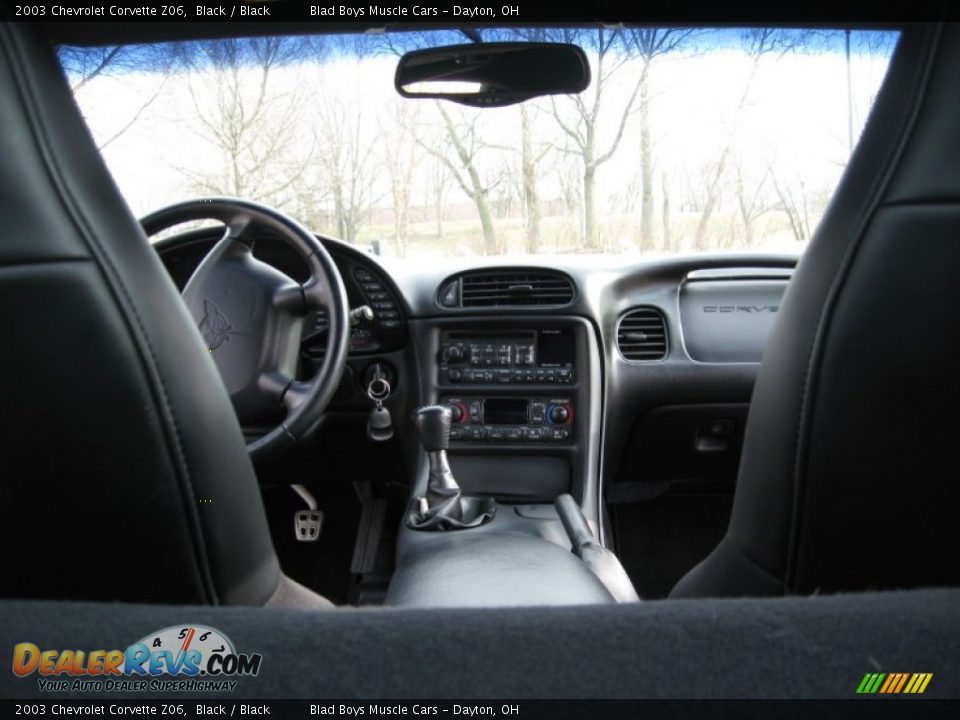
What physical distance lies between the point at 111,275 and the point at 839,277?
3.14 feet

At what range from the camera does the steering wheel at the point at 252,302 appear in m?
2.14

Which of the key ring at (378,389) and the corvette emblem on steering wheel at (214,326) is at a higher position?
the corvette emblem on steering wheel at (214,326)

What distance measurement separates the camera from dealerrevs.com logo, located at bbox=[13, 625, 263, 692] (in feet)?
2.08

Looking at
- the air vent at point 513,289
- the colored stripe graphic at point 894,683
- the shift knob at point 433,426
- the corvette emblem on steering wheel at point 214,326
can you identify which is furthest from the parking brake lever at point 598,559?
the corvette emblem on steering wheel at point 214,326

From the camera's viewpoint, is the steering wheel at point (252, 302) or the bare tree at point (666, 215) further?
the bare tree at point (666, 215)

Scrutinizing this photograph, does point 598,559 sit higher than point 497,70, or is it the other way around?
point 497,70

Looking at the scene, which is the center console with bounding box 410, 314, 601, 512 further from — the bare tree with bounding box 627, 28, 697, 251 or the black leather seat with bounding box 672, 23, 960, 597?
the black leather seat with bounding box 672, 23, 960, 597

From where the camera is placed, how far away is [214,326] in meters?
2.17

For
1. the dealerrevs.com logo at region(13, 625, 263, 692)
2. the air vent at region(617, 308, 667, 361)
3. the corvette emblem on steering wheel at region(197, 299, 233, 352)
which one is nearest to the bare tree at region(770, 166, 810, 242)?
the air vent at region(617, 308, 667, 361)

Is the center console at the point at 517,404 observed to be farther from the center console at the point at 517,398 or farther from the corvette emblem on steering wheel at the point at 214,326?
the corvette emblem on steering wheel at the point at 214,326

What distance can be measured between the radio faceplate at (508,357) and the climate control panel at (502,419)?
88 millimetres

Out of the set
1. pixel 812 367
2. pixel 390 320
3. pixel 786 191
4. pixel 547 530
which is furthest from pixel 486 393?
pixel 812 367
